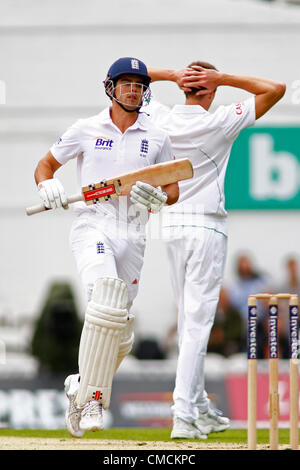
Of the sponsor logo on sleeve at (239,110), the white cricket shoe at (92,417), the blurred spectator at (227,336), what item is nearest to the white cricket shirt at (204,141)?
the sponsor logo on sleeve at (239,110)

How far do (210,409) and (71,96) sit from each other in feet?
23.9

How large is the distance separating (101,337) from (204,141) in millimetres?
1474

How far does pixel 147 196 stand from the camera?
5004 mm

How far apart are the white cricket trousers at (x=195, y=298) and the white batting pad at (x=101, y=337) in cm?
86

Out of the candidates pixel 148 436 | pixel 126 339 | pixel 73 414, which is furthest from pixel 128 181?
pixel 148 436

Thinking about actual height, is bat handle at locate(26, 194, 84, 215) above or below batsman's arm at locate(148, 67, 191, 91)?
below

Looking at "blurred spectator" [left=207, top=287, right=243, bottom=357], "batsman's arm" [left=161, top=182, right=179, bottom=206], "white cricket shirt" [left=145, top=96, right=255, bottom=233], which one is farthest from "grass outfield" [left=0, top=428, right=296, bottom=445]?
"blurred spectator" [left=207, top=287, right=243, bottom=357]

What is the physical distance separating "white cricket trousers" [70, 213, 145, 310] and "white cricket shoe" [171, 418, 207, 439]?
82 cm

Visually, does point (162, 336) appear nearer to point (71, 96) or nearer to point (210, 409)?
point (71, 96)

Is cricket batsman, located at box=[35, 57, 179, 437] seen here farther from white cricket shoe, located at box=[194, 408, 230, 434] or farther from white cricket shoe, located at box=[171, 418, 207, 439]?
white cricket shoe, located at box=[194, 408, 230, 434]

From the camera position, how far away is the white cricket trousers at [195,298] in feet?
19.2

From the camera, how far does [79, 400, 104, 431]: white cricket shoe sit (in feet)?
16.1

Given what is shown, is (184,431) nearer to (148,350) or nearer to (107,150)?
(107,150)
